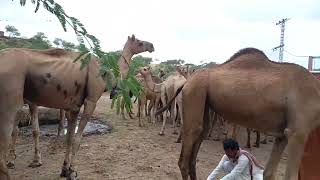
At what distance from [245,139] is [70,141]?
20.9 feet

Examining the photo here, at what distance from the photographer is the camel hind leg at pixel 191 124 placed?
5879mm

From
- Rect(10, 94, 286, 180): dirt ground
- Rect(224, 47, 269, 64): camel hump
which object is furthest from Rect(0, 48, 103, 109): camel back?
Rect(224, 47, 269, 64): camel hump

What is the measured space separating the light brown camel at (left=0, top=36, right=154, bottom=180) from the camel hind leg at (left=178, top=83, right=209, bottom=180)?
1.19 metres

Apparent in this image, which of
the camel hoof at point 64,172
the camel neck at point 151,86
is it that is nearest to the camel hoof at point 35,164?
the camel hoof at point 64,172

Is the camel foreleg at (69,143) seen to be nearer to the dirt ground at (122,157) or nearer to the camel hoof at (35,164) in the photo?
the dirt ground at (122,157)

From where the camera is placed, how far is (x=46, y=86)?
6.52 metres

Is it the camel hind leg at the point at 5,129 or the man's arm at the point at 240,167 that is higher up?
the camel hind leg at the point at 5,129

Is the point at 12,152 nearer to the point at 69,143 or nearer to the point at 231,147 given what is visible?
the point at 69,143

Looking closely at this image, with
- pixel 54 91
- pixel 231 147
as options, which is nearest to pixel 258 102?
pixel 231 147

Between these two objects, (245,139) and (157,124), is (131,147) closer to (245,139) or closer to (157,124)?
(245,139)

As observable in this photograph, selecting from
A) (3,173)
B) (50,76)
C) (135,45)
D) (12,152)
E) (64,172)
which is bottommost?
(64,172)

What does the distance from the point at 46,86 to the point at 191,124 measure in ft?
7.25

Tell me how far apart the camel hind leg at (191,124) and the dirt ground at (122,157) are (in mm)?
1438

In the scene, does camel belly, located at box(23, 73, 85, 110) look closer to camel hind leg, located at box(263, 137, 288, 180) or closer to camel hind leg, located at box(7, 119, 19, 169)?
camel hind leg, located at box(7, 119, 19, 169)
